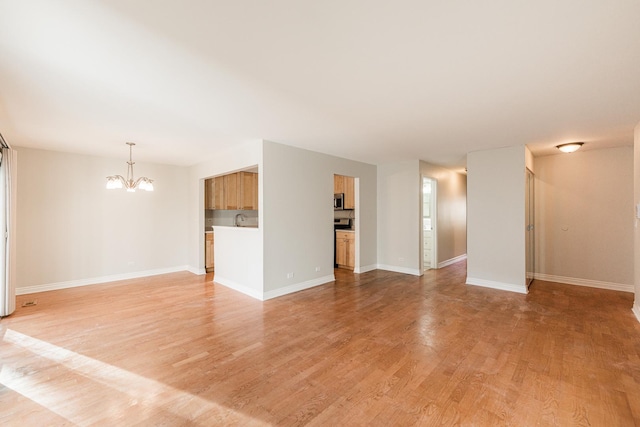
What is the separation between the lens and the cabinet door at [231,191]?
6605 mm

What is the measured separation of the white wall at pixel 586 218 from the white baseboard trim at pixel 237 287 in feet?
18.6

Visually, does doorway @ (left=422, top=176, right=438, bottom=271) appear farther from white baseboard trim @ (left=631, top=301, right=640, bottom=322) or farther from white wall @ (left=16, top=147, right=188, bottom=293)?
white wall @ (left=16, top=147, right=188, bottom=293)

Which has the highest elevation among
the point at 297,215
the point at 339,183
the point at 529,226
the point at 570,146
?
the point at 570,146

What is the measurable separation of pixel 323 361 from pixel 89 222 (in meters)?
5.59

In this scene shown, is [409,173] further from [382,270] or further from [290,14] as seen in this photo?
[290,14]

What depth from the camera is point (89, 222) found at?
543cm

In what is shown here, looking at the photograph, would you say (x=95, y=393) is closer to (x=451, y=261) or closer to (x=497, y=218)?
(x=497, y=218)

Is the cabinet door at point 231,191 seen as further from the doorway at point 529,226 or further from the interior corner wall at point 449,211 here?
the doorway at point 529,226

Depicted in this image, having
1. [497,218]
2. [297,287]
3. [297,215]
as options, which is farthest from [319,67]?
[497,218]

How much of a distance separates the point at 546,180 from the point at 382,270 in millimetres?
3826

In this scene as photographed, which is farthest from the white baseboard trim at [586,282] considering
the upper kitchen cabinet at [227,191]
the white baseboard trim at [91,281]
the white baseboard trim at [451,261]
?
the white baseboard trim at [91,281]

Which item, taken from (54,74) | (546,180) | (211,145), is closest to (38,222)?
(211,145)

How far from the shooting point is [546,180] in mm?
5492

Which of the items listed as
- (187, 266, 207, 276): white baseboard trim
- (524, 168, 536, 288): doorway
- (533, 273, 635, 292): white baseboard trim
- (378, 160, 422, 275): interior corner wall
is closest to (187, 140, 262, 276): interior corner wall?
(187, 266, 207, 276): white baseboard trim
